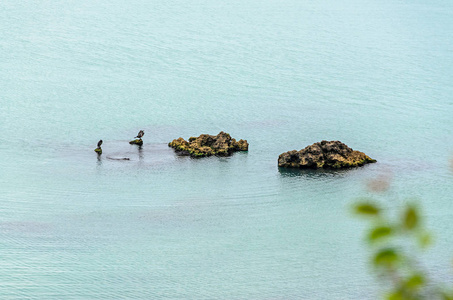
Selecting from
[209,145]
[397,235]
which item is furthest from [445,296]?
[209,145]

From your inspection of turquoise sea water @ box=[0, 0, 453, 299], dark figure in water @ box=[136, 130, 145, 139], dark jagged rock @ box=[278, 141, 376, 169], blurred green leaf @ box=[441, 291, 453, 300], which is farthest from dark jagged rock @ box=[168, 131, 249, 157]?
blurred green leaf @ box=[441, 291, 453, 300]

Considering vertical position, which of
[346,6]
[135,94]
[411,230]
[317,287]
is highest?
[346,6]

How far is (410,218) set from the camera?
1.75 metres

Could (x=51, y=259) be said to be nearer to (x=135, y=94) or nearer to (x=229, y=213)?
(x=229, y=213)

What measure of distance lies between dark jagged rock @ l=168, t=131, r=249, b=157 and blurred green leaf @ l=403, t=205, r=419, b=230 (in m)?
18.5

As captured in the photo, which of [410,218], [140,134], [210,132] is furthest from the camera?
[210,132]

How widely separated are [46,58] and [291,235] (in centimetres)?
1947

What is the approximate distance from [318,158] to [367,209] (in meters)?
17.8

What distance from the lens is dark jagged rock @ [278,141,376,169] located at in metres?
19.5

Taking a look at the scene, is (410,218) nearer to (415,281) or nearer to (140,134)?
(415,281)

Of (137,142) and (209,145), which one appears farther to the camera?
(137,142)

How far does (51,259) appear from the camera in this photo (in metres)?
13.0

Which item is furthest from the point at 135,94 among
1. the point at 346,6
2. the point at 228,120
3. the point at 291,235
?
the point at 346,6

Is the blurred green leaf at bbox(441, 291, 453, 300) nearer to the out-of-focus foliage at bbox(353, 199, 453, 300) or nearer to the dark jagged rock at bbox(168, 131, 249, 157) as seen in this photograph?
the out-of-focus foliage at bbox(353, 199, 453, 300)
